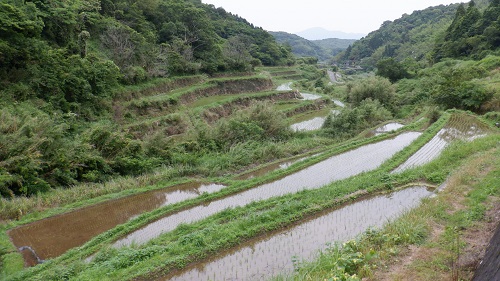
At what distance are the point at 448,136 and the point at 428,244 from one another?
38.2ft

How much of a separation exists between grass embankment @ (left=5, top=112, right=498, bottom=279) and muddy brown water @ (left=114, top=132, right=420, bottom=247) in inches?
14.2

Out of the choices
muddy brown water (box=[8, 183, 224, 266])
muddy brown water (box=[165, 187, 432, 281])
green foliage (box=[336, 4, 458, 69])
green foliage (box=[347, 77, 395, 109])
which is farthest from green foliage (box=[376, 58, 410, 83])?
green foliage (box=[336, 4, 458, 69])

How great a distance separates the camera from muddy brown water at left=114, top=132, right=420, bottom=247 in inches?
352

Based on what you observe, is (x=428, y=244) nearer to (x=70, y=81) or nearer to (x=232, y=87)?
(x=70, y=81)

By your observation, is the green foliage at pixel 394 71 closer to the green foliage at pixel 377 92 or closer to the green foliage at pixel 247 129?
the green foliage at pixel 377 92

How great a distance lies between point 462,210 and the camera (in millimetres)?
7180

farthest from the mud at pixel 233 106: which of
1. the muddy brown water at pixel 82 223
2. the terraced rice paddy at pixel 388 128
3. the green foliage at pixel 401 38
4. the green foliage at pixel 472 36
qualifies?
the green foliage at pixel 401 38

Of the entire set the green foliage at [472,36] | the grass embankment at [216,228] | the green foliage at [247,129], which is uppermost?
the green foliage at [472,36]

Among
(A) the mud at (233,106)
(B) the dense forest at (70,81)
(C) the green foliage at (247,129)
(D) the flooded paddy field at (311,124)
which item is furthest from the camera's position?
(A) the mud at (233,106)

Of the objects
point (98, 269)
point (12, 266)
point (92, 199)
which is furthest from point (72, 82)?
point (98, 269)

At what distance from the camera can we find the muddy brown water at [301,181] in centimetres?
895

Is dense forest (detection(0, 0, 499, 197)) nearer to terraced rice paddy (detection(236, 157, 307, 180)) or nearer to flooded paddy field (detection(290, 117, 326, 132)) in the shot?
terraced rice paddy (detection(236, 157, 307, 180))

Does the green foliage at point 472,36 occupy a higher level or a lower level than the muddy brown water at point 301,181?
higher

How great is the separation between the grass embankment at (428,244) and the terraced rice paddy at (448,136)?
12.2ft
